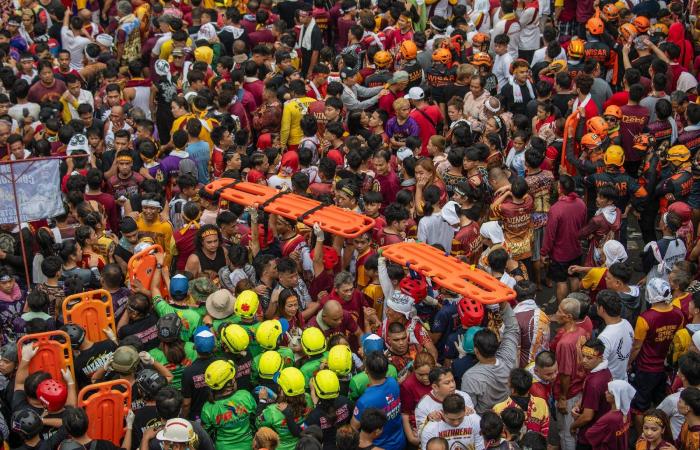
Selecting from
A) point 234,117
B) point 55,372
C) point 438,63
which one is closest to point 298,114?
point 234,117

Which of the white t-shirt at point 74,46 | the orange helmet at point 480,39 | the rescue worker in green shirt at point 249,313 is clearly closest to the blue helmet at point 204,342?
the rescue worker in green shirt at point 249,313

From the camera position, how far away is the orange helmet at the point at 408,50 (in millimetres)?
14086

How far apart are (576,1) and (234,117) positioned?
728 centimetres

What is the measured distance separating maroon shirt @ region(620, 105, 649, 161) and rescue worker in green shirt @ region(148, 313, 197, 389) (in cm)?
656

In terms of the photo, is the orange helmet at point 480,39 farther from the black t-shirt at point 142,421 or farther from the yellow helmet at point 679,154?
the black t-shirt at point 142,421

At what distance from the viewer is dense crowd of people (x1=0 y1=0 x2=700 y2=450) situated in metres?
7.88

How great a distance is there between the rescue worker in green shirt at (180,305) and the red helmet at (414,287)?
1.86 metres

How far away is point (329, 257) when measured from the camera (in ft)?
32.1

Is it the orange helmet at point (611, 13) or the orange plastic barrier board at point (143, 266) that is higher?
the orange helmet at point (611, 13)

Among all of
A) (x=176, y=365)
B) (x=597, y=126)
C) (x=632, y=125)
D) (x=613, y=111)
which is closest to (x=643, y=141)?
(x=632, y=125)

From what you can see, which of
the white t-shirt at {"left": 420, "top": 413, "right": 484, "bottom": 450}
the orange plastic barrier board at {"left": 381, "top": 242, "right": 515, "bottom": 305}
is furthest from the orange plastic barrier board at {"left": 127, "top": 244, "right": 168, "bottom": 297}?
the white t-shirt at {"left": 420, "top": 413, "right": 484, "bottom": 450}

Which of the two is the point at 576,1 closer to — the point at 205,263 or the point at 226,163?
the point at 226,163

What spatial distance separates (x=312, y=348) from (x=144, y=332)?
1623 millimetres

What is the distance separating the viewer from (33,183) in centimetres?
1022
